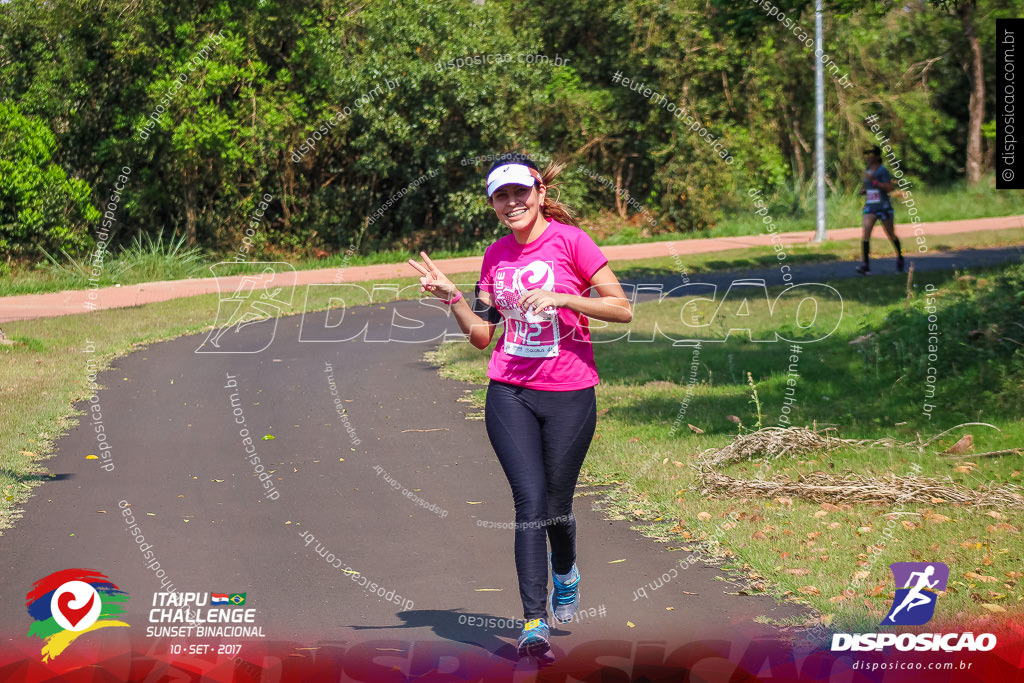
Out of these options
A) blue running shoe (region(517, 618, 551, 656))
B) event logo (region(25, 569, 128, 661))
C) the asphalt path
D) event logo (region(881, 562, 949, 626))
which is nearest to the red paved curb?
the asphalt path

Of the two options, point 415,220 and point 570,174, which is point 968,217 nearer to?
point 570,174

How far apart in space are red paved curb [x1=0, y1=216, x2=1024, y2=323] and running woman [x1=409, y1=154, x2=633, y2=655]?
11906mm

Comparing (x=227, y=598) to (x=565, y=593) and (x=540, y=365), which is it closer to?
(x=565, y=593)

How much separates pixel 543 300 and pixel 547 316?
0.87ft

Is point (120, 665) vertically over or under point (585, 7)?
under

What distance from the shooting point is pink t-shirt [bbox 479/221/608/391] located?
178 inches

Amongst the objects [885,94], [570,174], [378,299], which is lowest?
[378,299]

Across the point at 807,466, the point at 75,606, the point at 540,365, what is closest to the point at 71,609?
the point at 75,606

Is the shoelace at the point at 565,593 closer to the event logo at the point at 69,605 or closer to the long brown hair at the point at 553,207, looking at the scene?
the long brown hair at the point at 553,207

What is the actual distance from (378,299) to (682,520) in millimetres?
11628

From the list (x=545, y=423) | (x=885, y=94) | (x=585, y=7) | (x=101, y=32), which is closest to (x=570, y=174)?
(x=585, y=7)

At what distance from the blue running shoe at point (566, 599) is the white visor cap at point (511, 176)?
1.64 meters

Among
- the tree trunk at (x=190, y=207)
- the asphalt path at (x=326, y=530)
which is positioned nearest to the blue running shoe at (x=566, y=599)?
the asphalt path at (x=326, y=530)

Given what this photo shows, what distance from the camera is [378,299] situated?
17.3 meters
